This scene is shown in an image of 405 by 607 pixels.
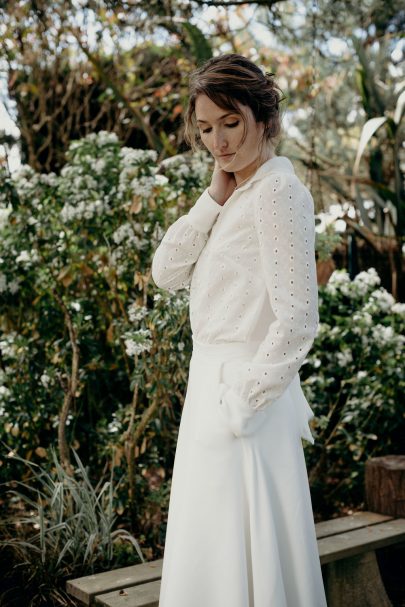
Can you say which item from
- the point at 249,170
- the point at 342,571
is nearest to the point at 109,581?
the point at 342,571

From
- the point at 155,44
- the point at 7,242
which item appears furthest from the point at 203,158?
the point at 155,44

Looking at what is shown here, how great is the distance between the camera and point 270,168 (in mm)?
1889

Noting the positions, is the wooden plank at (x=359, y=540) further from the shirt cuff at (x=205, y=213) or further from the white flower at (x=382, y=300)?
the shirt cuff at (x=205, y=213)

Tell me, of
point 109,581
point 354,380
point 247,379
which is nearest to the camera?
point 247,379

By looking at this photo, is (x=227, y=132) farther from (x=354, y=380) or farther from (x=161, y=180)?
(x=354, y=380)

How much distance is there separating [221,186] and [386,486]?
196 centimetres

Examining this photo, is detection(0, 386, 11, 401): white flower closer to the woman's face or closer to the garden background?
the garden background

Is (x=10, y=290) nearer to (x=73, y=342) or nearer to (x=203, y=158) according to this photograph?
(x=73, y=342)

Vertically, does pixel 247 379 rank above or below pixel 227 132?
below

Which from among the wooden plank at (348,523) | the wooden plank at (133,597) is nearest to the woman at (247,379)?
the wooden plank at (133,597)

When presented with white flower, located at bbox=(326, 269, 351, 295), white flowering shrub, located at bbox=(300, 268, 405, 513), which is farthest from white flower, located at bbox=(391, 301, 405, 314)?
white flower, located at bbox=(326, 269, 351, 295)

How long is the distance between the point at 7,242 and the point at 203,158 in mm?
1028

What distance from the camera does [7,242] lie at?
3.73 m

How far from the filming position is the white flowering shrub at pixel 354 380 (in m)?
3.90
